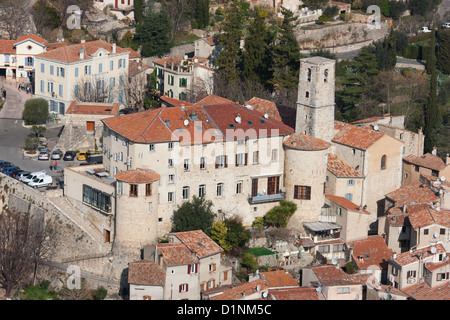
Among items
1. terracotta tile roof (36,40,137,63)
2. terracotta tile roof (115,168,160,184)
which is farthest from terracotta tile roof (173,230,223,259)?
terracotta tile roof (36,40,137,63)

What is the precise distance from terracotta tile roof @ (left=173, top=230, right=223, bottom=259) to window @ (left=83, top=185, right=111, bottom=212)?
217 inches

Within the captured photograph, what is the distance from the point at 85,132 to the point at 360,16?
4440cm

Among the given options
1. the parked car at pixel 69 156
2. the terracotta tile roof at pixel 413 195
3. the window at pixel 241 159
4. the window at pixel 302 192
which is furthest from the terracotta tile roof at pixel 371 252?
the parked car at pixel 69 156

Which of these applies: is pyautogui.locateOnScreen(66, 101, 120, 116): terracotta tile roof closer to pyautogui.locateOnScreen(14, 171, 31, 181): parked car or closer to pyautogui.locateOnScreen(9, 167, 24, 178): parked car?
pyautogui.locateOnScreen(9, 167, 24, 178): parked car

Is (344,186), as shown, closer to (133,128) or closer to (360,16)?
(133,128)

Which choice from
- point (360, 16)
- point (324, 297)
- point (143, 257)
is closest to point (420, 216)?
point (324, 297)

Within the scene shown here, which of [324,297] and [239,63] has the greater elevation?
[239,63]

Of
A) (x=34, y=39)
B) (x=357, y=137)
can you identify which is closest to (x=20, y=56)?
(x=34, y=39)

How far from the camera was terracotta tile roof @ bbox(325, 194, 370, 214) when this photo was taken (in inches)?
2771

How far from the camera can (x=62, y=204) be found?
72625 mm

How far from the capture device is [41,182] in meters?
74.6

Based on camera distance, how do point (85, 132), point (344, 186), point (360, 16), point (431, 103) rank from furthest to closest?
point (360, 16)
point (431, 103)
point (85, 132)
point (344, 186)

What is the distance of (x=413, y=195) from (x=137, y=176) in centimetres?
1945

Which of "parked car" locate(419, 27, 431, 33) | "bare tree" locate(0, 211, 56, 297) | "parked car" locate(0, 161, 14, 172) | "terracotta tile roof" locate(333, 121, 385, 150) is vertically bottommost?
"bare tree" locate(0, 211, 56, 297)
